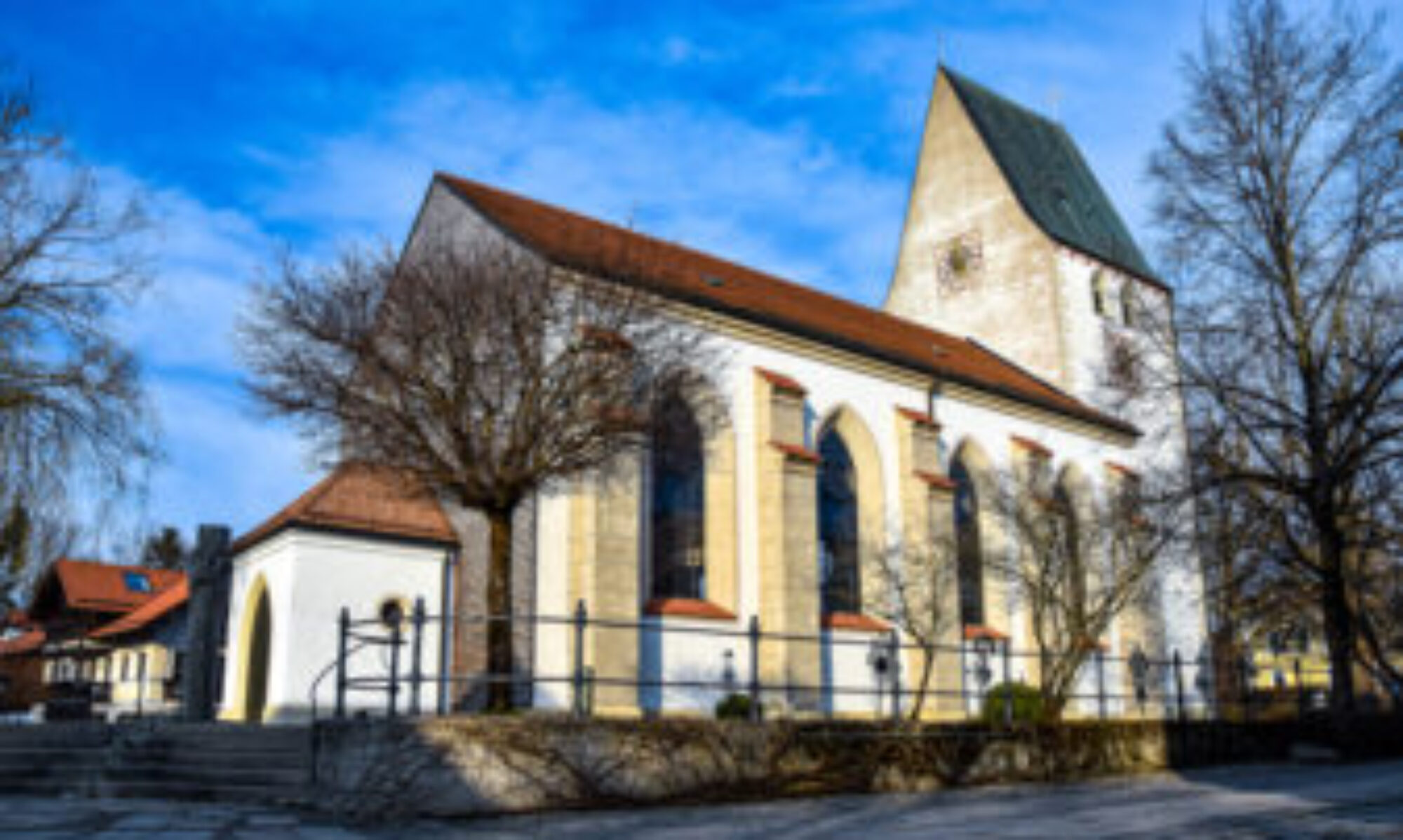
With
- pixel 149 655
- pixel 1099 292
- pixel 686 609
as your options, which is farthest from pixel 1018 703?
pixel 149 655

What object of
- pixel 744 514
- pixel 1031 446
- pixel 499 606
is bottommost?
pixel 499 606

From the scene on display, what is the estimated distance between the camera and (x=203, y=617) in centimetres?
1758

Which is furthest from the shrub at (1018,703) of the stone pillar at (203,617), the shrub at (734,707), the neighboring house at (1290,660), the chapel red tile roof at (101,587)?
the chapel red tile roof at (101,587)

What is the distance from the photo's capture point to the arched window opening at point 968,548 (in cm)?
2323

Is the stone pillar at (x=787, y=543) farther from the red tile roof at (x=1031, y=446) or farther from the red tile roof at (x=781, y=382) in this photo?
the red tile roof at (x=1031, y=446)

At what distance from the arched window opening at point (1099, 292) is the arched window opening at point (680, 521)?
728 inches

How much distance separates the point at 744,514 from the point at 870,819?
10.3 metres

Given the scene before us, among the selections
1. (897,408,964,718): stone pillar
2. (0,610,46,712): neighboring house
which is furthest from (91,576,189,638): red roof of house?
(897,408,964,718): stone pillar

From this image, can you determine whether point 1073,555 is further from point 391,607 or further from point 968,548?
point 391,607

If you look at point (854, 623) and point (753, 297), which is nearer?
point (854, 623)

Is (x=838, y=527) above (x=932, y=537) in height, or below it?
above

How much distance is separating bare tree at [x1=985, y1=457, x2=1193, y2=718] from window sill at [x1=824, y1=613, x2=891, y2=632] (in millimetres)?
2452

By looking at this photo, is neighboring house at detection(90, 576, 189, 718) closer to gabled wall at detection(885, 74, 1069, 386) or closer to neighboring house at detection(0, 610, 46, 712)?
neighboring house at detection(0, 610, 46, 712)

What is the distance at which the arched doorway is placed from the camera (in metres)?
20.1
